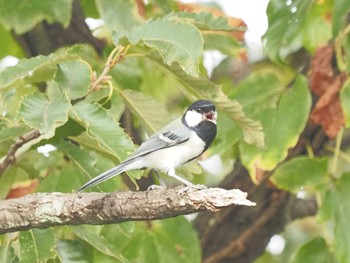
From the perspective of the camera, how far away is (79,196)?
279cm

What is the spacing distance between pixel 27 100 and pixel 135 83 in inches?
33.7

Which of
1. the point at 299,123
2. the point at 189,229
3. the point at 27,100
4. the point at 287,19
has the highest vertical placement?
the point at 27,100

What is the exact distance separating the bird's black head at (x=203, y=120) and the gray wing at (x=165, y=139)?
0.10 feet

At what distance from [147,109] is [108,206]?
0.79 meters

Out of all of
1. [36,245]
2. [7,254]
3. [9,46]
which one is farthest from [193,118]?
[9,46]

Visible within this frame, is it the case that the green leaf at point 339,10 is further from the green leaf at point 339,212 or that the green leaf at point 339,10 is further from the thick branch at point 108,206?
the thick branch at point 108,206

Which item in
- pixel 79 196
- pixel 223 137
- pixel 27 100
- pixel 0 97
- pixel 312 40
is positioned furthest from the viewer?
pixel 312 40

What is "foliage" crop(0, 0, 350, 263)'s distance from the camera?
311cm

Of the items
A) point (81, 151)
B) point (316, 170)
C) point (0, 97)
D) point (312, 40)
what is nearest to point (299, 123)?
point (316, 170)

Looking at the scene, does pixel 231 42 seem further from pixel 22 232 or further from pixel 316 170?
pixel 22 232

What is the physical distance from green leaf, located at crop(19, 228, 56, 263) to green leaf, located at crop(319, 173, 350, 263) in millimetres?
998

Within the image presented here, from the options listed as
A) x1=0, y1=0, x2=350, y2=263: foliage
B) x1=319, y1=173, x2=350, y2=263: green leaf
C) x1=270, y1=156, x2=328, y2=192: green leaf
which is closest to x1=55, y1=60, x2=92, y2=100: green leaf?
x1=0, y1=0, x2=350, y2=263: foliage

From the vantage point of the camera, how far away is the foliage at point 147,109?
122 inches

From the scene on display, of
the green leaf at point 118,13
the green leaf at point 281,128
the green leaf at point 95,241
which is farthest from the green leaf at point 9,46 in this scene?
the green leaf at point 95,241
